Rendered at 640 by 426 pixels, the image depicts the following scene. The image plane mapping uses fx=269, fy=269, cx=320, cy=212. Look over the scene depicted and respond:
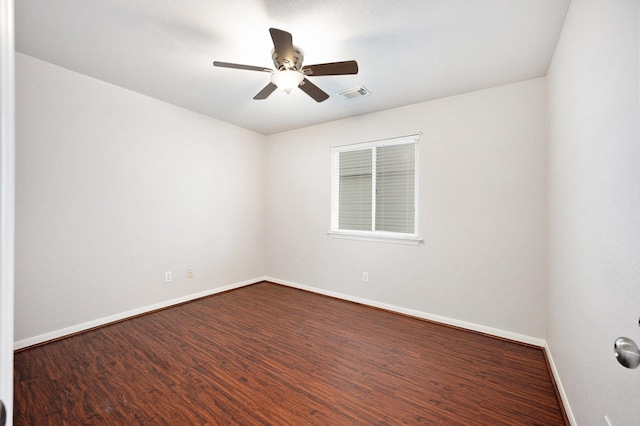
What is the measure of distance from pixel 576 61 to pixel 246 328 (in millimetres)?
3414

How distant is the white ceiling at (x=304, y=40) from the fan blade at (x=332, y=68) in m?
0.27

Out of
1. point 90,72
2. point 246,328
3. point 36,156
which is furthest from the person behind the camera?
point 246,328

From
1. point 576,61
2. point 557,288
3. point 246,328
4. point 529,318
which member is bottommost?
point 246,328

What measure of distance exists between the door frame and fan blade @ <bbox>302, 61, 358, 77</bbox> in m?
1.72

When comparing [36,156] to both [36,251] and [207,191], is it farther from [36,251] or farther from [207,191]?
[207,191]

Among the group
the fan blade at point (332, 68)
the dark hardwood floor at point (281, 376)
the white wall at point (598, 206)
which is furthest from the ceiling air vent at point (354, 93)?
the dark hardwood floor at point (281, 376)

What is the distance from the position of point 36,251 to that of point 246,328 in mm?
2075

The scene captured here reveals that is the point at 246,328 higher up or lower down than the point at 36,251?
lower down

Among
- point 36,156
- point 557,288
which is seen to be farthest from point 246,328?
point 557,288

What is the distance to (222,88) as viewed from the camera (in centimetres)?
295

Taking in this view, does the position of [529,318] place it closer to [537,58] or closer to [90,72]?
[537,58]

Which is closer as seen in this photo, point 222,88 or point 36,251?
point 36,251

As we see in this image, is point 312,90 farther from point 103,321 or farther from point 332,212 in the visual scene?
point 103,321

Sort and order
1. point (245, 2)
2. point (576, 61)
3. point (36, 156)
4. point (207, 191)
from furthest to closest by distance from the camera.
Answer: point (207, 191) → point (36, 156) → point (245, 2) → point (576, 61)
